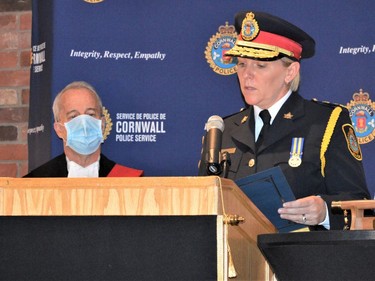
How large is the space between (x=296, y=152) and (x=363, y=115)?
2.84 feet

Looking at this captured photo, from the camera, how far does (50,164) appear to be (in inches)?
138

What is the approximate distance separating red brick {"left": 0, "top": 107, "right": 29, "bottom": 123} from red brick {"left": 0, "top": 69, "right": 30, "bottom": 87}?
121mm

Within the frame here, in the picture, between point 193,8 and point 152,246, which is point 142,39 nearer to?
point 193,8

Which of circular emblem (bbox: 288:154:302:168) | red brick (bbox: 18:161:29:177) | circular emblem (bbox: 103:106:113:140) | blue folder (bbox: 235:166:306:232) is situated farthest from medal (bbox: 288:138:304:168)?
red brick (bbox: 18:161:29:177)

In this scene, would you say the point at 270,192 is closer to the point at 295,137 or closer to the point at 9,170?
the point at 295,137

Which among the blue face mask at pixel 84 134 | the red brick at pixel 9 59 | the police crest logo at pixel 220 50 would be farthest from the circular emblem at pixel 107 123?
the red brick at pixel 9 59

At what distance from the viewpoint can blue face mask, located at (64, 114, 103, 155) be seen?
333cm

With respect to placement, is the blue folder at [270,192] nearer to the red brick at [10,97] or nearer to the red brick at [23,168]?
the red brick at [23,168]

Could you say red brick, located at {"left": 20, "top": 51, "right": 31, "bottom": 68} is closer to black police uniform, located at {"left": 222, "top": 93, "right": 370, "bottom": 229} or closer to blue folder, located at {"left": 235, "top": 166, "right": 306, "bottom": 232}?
black police uniform, located at {"left": 222, "top": 93, "right": 370, "bottom": 229}

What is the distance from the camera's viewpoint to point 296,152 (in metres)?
2.78

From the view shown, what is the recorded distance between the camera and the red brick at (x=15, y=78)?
425 centimetres

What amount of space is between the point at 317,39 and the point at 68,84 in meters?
1.10

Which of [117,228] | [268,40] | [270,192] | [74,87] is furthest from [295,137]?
[117,228]

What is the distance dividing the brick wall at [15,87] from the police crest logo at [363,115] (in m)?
1.66
